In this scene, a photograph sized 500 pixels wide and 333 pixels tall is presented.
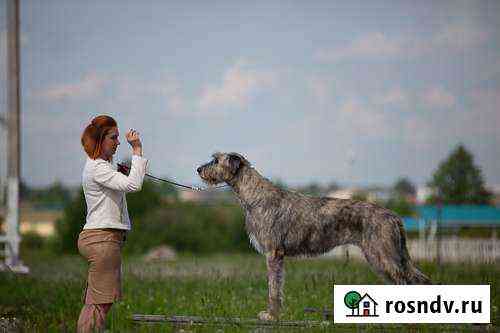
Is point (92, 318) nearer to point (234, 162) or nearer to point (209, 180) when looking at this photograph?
point (209, 180)

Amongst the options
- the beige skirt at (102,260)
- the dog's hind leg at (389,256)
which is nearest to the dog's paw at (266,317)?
the dog's hind leg at (389,256)

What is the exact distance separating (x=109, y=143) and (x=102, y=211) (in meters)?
0.84

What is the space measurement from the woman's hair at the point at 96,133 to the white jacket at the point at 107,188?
14cm

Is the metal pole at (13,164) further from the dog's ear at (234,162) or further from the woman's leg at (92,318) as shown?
the woman's leg at (92,318)

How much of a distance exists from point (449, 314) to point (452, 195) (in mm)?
24564

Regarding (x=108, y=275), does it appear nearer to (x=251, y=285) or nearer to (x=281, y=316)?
(x=281, y=316)

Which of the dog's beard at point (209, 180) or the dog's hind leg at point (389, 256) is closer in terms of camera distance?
the dog's beard at point (209, 180)

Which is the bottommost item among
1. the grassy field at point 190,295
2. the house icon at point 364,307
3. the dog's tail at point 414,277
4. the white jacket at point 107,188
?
the grassy field at point 190,295

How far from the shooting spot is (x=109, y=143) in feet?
26.3

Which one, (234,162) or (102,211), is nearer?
(102,211)

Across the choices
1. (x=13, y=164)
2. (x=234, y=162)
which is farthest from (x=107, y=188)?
(x=13, y=164)

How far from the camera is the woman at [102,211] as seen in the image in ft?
26.1

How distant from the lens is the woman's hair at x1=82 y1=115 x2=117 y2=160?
7954mm

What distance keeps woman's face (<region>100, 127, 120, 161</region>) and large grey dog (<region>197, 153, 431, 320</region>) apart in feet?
7.44
